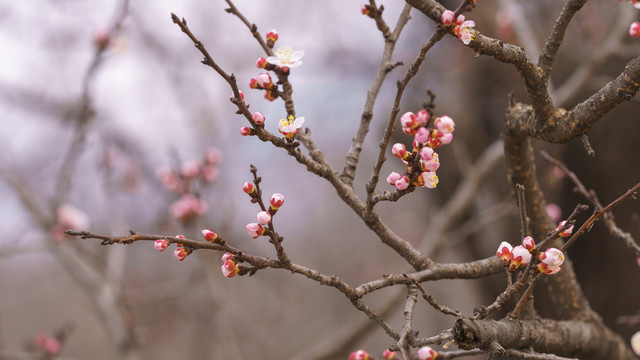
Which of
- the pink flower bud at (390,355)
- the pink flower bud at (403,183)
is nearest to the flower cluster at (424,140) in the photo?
the pink flower bud at (403,183)

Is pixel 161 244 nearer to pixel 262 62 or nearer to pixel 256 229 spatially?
pixel 256 229

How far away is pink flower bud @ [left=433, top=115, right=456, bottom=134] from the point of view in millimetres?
848

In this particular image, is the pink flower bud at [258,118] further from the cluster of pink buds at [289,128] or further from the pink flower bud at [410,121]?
the pink flower bud at [410,121]

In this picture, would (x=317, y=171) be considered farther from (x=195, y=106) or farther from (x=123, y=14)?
(x=195, y=106)

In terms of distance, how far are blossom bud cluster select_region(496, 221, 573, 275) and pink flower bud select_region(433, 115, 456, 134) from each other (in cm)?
30

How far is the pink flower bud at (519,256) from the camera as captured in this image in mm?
968

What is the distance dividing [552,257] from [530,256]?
2.2 inches

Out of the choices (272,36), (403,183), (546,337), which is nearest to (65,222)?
(272,36)

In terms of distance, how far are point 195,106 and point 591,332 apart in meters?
4.01

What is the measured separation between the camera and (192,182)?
2574 mm

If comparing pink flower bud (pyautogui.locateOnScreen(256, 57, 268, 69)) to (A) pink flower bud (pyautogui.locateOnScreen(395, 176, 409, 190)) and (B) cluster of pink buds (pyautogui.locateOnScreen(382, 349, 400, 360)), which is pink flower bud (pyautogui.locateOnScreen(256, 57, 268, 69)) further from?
(B) cluster of pink buds (pyautogui.locateOnScreen(382, 349, 400, 360))

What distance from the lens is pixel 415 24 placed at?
15.5 ft

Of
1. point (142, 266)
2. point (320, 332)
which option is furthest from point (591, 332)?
point (320, 332)

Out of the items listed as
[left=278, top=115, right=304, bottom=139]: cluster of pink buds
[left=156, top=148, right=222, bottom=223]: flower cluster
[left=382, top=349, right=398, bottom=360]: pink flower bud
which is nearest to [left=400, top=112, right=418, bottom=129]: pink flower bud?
[left=278, top=115, right=304, bottom=139]: cluster of pink buds
